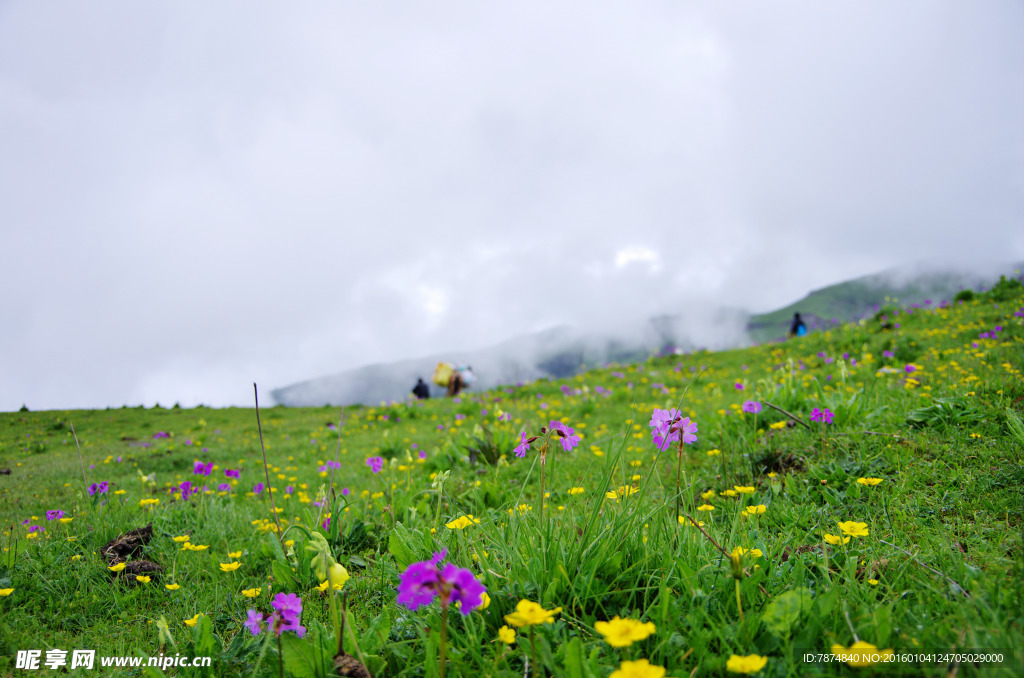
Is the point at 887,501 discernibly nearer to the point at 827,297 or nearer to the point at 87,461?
the point at 87,461

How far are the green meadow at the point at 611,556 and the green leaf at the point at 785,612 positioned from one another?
0.01 m

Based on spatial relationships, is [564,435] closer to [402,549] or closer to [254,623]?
[402,549]

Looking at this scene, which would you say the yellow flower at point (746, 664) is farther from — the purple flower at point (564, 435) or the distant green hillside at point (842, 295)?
the distant green hillside at point (842, 295)

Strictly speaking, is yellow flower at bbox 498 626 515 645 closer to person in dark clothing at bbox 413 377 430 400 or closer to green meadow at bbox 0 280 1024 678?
green meadow at bbox 0 280 1024 678

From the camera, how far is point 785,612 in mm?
1604

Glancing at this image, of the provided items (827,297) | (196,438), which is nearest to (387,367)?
(196,438)

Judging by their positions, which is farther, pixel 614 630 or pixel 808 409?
pixel 808 409

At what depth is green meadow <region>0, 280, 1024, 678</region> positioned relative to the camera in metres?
1.62

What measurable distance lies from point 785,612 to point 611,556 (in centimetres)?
67

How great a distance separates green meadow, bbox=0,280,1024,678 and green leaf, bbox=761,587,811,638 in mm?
11

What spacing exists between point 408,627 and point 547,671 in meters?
0.63

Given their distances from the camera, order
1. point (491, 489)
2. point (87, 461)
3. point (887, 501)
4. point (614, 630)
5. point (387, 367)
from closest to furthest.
→ point (614, 630) < point (887, 501) < point (491, 489) < point (87, 461) < point (387, 367)

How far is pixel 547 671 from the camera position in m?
1.70

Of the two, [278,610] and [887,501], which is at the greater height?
[278,610]
